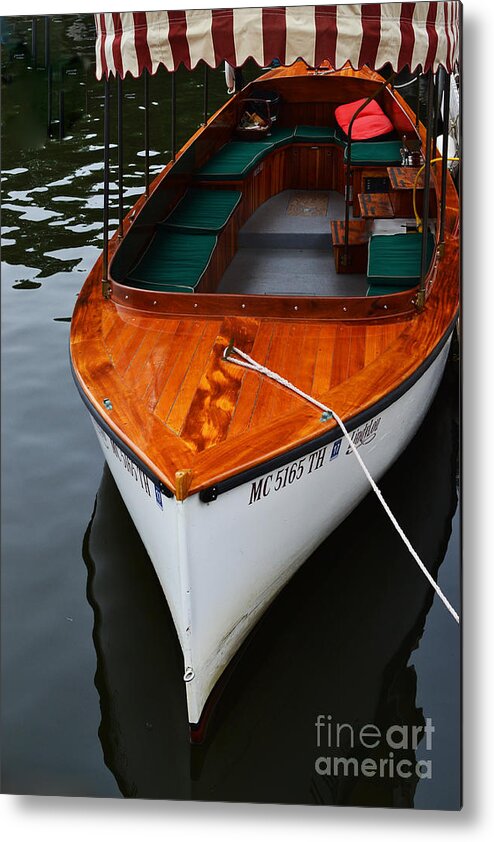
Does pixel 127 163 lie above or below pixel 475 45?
below

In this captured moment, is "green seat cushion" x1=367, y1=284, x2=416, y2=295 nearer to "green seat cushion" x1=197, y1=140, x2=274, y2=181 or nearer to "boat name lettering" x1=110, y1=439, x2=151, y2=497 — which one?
"boat name lettering" x1=110, y1=439, x2=151, y2=497

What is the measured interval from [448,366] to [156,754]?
5.14 feet

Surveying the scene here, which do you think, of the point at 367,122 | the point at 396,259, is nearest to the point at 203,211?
the point at 396,259

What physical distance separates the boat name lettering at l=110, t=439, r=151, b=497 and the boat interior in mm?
722

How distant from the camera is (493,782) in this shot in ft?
8.13

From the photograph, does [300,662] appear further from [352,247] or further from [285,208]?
[285,208]

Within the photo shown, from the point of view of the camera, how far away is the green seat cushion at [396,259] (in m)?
→ 3.51

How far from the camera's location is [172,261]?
12.8 ft

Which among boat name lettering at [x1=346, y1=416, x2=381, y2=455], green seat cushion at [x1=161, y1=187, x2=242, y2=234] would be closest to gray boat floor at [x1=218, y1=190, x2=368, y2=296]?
green seat cushion at [x1=161, y1=187, x2=242, y2=234]

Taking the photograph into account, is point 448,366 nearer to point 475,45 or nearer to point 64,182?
point 475,45

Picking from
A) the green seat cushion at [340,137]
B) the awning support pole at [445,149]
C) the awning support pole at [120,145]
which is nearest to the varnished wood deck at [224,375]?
the awning support pole at [445,149]

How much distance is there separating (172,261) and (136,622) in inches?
58.0

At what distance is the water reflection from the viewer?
2.65 m

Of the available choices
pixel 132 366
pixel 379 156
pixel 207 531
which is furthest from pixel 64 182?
pixel 207 531
